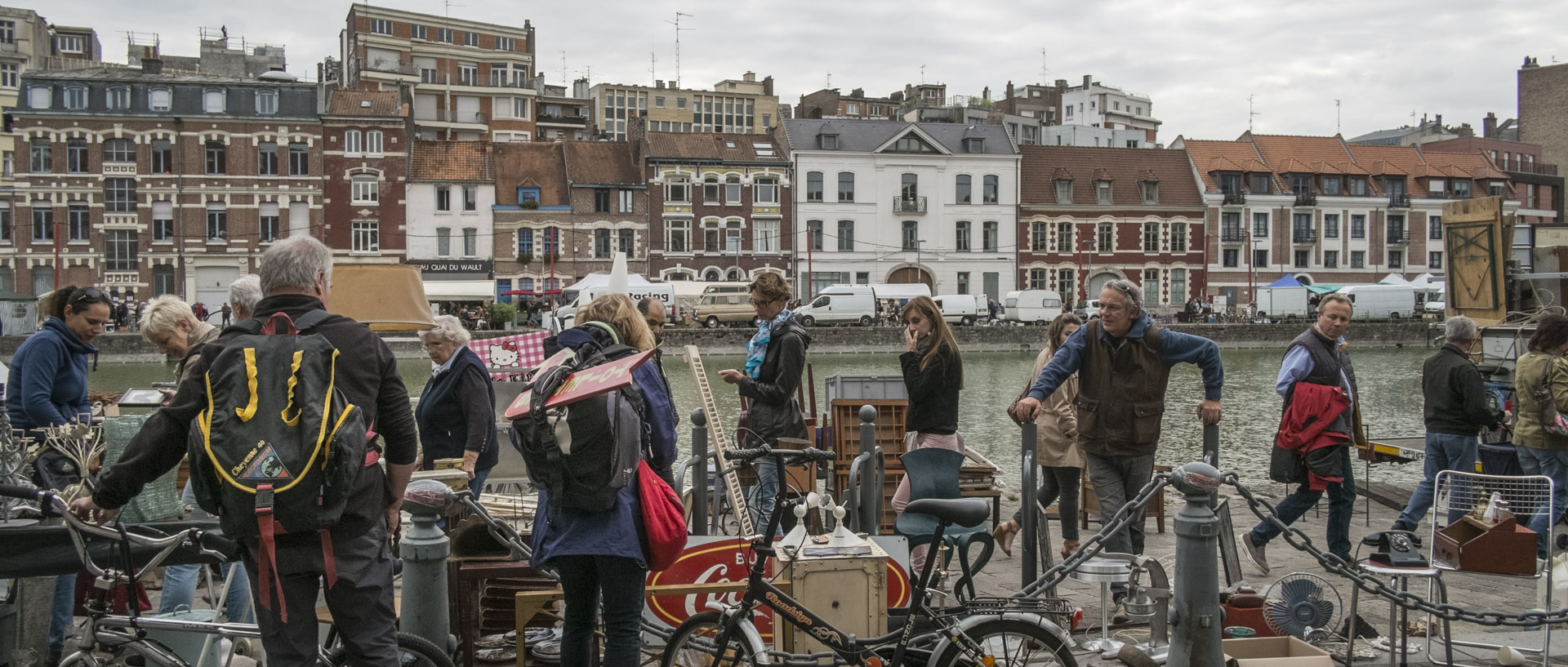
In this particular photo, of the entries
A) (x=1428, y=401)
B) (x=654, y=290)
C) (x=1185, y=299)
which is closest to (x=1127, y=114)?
(x=1185, y=299)

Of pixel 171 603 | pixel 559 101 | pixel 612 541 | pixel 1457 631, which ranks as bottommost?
pixel 1457 631

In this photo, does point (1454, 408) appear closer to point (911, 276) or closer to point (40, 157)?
point (911, 276)

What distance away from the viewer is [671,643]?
12.8 ft

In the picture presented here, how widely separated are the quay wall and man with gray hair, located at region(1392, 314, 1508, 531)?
28.9 metres

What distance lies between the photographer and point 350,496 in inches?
119

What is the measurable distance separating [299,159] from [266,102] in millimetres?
2622

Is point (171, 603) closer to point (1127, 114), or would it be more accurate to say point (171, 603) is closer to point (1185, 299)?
point (1185, 299)

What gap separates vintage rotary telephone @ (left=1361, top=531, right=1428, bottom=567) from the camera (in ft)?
15.0

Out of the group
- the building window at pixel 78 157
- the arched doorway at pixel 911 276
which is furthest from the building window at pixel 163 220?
the arched doorway at pixel 911 276

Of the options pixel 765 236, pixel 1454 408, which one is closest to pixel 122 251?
pixel 765 236

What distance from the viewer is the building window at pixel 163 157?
46094 mm

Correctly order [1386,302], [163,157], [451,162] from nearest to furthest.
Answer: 1. [163,157]
2. [451,162]
3. [1386,302]

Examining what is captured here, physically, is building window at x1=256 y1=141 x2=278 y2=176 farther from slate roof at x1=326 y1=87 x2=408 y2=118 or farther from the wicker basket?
the wicker basket

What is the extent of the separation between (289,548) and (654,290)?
1625 inches
